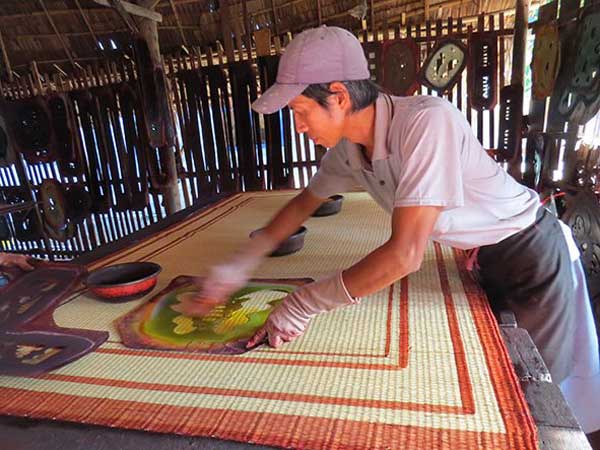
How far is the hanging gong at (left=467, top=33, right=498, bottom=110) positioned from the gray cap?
3.02 meters

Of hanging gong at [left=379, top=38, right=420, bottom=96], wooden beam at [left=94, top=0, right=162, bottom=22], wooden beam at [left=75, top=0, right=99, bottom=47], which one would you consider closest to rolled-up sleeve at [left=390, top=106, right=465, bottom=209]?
hanging gong at [left=379, top=38, right=420, bottom=96]

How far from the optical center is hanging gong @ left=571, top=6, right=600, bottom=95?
2.27 metres

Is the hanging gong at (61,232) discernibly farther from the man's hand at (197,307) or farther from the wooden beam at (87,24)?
the man's hand at (197,307)

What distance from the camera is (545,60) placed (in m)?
2.87

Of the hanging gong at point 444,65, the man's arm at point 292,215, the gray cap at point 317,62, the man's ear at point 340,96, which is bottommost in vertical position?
the man's arm at point 292,215

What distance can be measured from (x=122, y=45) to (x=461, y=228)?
5641 mm

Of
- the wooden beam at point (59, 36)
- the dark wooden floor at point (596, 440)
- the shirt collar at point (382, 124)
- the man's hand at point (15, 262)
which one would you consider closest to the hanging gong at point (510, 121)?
the dark wooden floor at point (596, 440)

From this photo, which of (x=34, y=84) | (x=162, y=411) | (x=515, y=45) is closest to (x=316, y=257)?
(x=162, y=411)

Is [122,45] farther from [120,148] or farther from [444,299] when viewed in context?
[444,299]

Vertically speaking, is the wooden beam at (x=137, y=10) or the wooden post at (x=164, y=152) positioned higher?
the wooden beam at (x=137, y=10)

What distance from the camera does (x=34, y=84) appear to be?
4758mm

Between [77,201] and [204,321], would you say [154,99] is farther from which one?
[204,321]

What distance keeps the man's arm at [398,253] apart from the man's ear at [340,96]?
323 mm

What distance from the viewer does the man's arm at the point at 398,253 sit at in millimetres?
951
